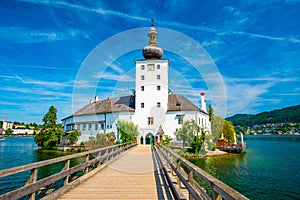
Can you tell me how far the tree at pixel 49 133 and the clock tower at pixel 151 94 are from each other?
59.3 feet

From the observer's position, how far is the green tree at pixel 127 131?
32344 mm

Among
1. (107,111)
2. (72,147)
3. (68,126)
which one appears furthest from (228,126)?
(68,126)

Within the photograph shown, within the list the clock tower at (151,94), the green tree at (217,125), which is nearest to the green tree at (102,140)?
the clock tower at (151,94)

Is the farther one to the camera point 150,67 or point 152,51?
point 152,51

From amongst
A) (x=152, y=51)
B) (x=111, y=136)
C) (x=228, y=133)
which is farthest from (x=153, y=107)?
Result: (x=228, y=133)

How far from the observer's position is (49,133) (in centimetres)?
4222

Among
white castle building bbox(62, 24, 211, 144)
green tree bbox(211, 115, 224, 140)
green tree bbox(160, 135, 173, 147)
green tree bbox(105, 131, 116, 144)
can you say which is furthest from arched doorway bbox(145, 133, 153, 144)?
green tree bbox(211, 115, 224, 140)

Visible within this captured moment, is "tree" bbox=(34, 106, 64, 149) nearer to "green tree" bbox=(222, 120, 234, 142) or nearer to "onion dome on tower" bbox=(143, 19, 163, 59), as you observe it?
"onion dome on tower" bbox=(143, 19, 163, 59)

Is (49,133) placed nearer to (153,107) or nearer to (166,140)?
(153,107)

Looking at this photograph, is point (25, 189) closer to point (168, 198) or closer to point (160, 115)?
point (168, 198)

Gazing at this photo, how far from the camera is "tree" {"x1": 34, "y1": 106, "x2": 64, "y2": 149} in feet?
136

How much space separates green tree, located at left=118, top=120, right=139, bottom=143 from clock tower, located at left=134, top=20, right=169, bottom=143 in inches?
53.6

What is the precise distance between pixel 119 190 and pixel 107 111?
108 feet

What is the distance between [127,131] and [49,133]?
19.0 metres
